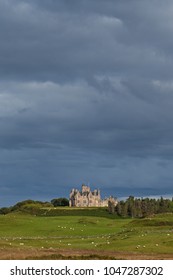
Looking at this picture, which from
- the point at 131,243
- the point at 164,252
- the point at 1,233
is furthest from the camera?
the point at 1,233
